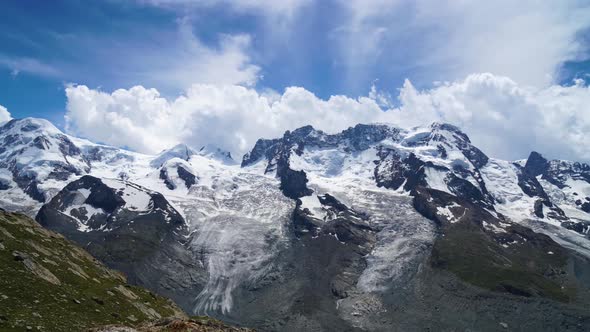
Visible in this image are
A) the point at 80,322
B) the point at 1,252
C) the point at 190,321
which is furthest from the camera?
the point at 1,252

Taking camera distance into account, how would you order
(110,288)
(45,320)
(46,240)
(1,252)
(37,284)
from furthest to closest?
(46,240) → (110,288) → (1,252) → (37,284) → (45,320)

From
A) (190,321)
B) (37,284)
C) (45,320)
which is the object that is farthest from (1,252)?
(190,321)

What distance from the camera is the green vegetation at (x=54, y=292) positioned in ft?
168

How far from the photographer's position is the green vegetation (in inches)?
2021

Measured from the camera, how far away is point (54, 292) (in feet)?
Result: 202

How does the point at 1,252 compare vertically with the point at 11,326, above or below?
above

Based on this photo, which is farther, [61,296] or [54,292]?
[54,292]

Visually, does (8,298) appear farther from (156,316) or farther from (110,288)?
(156,316)

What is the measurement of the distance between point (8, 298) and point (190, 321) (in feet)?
78.6

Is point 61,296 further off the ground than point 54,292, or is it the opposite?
point 54,292

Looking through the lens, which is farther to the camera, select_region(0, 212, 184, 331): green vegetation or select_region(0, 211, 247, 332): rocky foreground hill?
select_region(0, 212, 184, 331): green vegetation

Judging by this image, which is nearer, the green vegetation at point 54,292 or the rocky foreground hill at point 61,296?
the rocky foreground hill at point 61,296

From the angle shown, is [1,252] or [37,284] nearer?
[37,284]

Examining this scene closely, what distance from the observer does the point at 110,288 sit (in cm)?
7738
